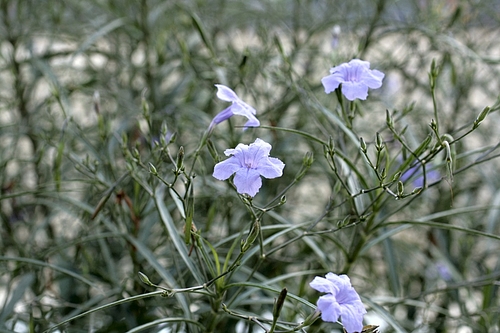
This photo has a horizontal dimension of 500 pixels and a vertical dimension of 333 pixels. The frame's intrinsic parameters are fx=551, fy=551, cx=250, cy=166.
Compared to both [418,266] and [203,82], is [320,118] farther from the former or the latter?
[418,266]

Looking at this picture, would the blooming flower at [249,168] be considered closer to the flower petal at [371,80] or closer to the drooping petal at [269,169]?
the drooping petal at [269,169]

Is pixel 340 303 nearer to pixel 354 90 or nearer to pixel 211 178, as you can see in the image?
pixel 354 90

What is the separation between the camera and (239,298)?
67 centimetres

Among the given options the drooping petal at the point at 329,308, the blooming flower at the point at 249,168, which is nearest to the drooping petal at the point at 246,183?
the blooming flower at the point at 249,168

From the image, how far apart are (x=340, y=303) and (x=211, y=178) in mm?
538

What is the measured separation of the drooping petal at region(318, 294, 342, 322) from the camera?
448mm

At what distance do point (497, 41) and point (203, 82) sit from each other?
77cm

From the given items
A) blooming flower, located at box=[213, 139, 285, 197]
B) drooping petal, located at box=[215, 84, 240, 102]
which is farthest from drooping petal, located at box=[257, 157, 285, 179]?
drooping petal, located at box=[215, 84, 240, 102]

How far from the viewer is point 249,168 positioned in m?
0.50

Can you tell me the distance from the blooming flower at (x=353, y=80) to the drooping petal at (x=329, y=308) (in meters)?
0.21

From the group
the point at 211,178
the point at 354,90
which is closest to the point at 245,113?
the point at 354,90

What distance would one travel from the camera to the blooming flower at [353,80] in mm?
568

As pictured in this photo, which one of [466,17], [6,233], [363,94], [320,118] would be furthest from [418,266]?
[6,233]

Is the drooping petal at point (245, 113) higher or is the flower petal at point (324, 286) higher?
the drooping petal at point (245, 113)
